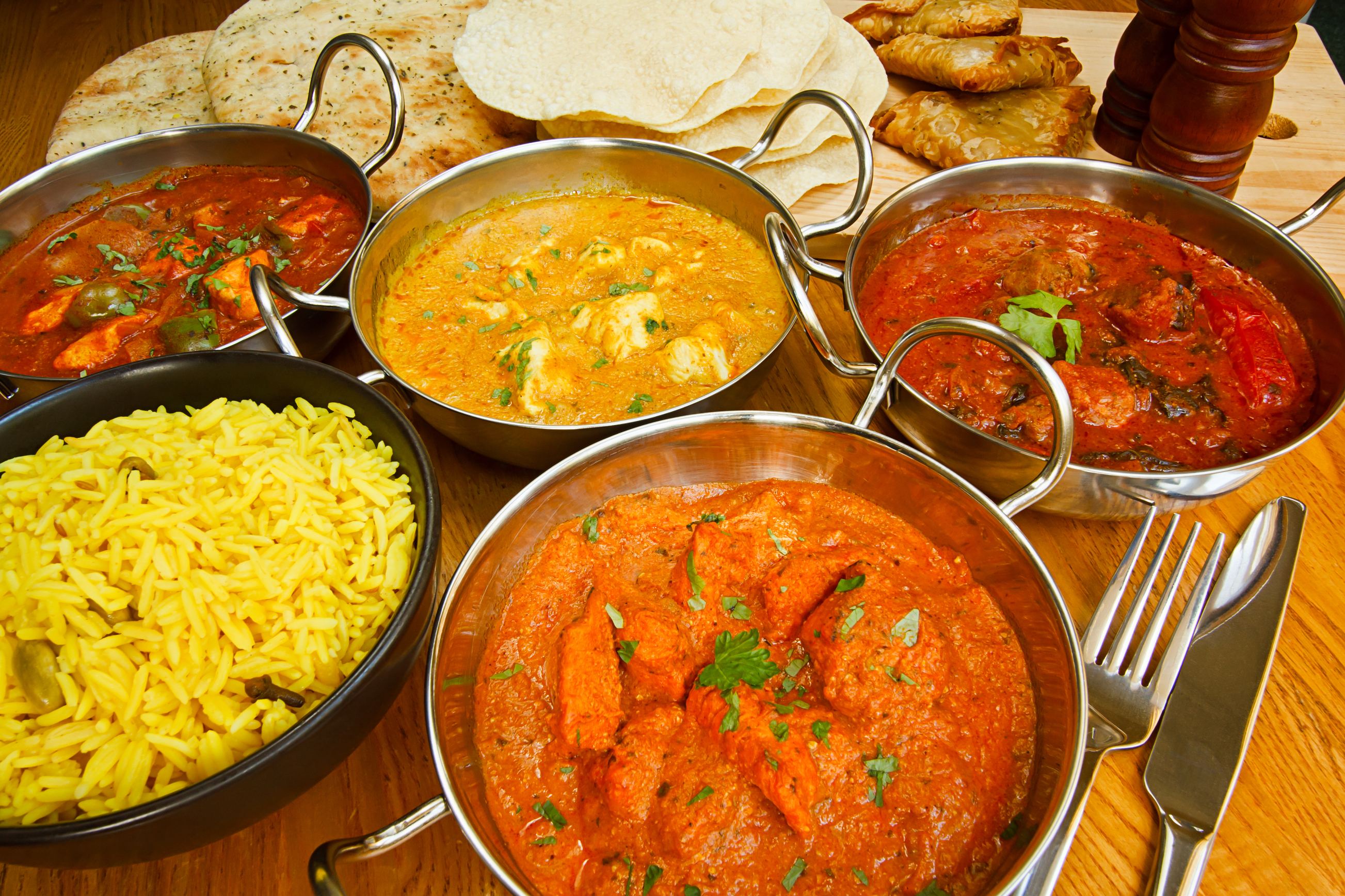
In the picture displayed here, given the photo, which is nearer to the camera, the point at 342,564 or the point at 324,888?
the point at 324,888

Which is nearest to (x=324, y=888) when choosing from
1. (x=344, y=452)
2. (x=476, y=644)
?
(x=476, y=644)

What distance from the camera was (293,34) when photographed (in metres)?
3.19

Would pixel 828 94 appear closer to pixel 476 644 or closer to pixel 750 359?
pixel 750 359

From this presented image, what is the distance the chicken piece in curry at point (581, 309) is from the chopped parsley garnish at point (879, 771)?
3.19 feet

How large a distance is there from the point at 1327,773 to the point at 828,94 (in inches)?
78.4

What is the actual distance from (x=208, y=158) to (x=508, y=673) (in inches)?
92.1

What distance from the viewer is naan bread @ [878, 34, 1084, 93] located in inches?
113

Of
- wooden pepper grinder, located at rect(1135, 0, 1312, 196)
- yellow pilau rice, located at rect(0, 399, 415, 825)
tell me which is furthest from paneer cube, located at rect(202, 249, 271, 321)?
wooden pepper grinder, located at rect(1135, 0, 1312, 196)

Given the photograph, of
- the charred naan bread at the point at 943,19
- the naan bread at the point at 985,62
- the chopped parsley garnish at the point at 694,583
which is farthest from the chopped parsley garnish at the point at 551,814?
the charred naan bread at the point at 943,19

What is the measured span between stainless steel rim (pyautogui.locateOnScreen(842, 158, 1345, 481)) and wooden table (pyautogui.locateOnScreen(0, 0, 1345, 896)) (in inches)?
10.3

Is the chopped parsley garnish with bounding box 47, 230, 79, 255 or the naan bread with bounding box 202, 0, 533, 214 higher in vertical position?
the naan bread with bounding box 202, 0, 533, 214

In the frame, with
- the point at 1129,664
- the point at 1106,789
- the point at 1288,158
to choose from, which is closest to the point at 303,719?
the point at 1106,789

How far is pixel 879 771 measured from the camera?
1344 millimetres

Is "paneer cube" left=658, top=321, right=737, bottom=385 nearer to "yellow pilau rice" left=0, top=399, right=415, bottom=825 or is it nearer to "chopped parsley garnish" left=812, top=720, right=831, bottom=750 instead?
"yellow pilau rice" left=0, top=399, right=415, bottom=825
